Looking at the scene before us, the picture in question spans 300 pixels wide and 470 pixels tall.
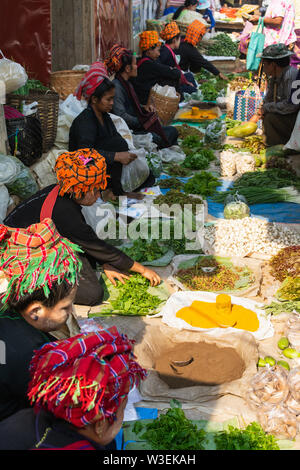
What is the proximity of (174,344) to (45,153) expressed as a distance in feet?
8.95

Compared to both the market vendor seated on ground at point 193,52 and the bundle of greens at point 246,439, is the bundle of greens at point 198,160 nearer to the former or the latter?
the market vendor seated on ground at point 193,52

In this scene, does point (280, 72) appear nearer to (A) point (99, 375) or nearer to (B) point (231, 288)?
(B) point (231, 288)

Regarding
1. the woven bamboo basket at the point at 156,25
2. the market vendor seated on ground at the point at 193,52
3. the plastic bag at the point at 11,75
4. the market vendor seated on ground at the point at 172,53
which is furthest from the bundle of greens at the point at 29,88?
the woven bamboo basket at the point at 156,25

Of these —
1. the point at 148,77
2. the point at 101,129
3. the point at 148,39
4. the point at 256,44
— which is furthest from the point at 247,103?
the point at 101,129

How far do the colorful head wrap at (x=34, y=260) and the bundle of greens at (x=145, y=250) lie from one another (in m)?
2.05

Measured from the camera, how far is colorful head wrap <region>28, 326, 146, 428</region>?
143 centimetres

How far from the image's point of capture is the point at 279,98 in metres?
6.93

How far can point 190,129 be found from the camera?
7695 millimetres

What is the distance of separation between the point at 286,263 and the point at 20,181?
2.30 m

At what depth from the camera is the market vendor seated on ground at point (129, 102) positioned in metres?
6.12

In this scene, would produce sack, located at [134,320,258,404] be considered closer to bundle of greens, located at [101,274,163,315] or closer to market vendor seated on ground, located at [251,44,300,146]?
bundle of greens, located at [101,274,163,315]

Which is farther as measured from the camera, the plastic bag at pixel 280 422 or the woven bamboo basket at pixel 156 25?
the woven bamboo basket at pixel 156 25

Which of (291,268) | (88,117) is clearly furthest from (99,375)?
(88,117)

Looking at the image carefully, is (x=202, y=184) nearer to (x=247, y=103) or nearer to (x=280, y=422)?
(x=247, y=103)
